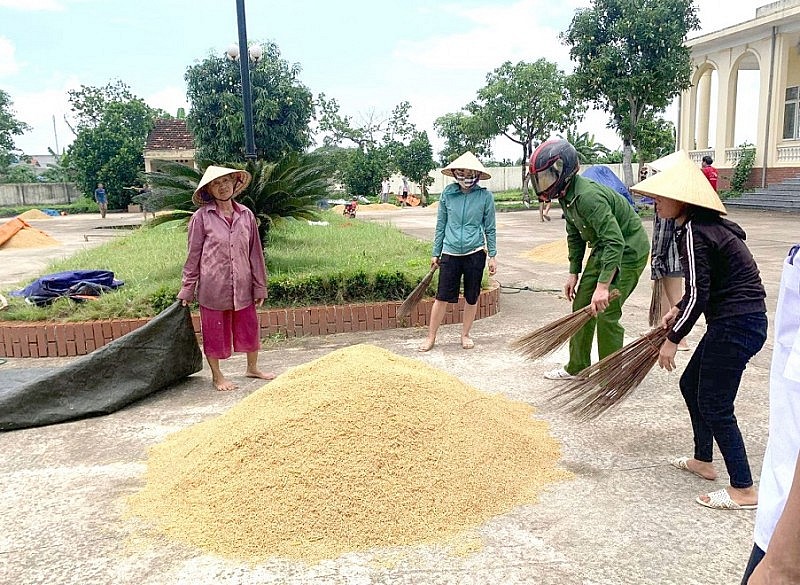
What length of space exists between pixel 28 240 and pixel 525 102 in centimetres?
1762

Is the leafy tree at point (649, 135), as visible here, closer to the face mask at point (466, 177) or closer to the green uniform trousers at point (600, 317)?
the face mask at point (466, 177)

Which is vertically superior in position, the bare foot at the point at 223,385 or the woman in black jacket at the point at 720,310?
the woman in black jacket at the point at 720,310

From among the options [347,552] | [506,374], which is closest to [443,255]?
[506,374]

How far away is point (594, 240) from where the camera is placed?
4168 mm

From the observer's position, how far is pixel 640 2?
→ 59.5 ft

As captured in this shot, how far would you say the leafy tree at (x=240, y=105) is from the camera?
58.1 feet

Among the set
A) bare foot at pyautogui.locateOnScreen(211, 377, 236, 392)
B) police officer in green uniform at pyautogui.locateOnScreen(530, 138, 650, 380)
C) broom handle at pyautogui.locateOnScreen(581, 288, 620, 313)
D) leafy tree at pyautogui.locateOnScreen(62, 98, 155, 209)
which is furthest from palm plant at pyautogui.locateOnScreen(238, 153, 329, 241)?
leafy tree at pyautogui.locateOnScreen(62, 98, 155, 209)

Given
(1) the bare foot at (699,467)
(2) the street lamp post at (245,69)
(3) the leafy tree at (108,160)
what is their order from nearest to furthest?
(1) the bare foot at (699,467), (2) the street lamp post at (245,69), (3) the leafy tree at (108,160)

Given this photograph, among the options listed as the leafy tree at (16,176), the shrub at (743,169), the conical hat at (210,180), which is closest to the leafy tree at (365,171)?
the shrub at (743,169)

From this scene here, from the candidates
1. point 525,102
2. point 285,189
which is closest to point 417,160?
point 525,102

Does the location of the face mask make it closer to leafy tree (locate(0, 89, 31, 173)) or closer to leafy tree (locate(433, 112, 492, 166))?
leafy tree (locate(433, 112, 492, 166))

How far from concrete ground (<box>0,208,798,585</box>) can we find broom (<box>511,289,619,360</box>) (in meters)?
0.28

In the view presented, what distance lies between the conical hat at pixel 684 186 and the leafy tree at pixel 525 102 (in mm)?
22249

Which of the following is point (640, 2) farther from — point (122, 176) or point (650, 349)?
point (122, 176)
